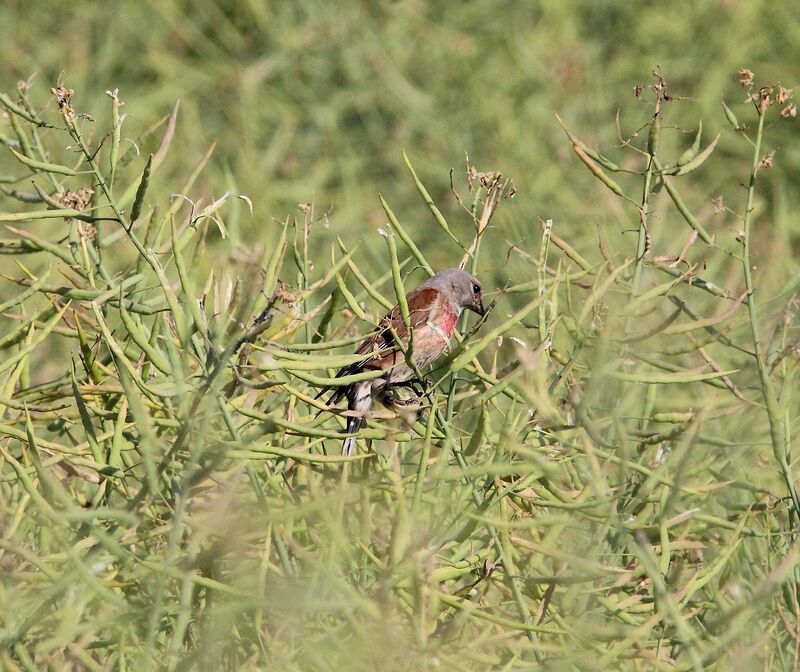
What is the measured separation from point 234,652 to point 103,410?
1.97 ft

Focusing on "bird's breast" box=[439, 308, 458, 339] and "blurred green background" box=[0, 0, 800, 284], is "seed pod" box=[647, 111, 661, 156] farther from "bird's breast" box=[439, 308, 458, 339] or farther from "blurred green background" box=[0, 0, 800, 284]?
"blurred green background" box=[0, 0, 800, 284]

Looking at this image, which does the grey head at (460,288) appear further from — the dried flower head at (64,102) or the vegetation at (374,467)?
the dried flower head at (64,102)

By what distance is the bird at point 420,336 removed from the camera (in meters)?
3.71

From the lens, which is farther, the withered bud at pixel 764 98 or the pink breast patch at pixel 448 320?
the pink breast patch at pixel 448 320

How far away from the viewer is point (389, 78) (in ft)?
25.9

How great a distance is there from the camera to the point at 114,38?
8.16m

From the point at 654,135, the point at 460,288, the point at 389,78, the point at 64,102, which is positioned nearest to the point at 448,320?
the point at 460,288

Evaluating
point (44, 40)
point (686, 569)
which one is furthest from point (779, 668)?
point (44, 40)

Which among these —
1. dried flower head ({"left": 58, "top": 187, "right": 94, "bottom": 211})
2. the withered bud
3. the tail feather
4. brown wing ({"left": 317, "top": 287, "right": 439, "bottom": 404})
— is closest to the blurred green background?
brown wing ({"left": 317, "top": 287, "right": 439, "bottom": 404})

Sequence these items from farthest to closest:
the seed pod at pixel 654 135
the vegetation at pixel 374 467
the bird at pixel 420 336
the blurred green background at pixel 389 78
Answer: the blurred green background at pixel 389 78 < the bird at pixel 420 336 < the seed pod at pixel 654 135 < the vegetation at pixel 374 467

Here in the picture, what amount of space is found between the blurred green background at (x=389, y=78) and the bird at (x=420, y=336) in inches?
127

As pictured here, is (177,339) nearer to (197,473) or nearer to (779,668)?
(197,473)

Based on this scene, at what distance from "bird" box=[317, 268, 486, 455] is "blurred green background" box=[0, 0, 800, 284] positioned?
127 inches

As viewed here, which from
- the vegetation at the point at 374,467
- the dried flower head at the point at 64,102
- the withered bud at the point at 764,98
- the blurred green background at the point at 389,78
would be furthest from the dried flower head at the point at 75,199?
the blurred green background at the point at 389,78
